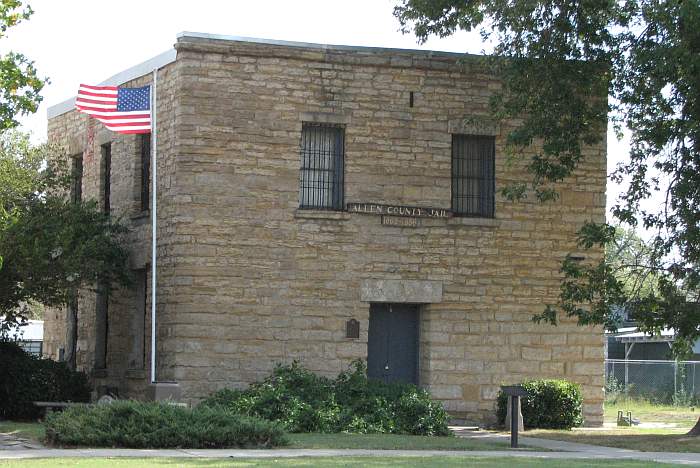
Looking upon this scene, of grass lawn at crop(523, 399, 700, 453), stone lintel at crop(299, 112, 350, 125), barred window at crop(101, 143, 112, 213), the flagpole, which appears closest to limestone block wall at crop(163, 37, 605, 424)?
stone lintel at crop(299, 112, 350, 125)

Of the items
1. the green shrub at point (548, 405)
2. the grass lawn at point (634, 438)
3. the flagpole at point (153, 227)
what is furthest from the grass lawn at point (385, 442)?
the flagpole at point (153, 227)

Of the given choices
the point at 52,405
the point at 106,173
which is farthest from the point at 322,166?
A: the point at 52,405

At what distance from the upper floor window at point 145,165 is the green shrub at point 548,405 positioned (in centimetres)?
810

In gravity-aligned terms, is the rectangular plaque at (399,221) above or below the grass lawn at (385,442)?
above

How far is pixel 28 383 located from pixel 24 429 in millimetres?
2998

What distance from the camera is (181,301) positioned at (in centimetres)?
2252

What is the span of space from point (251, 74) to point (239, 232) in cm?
294

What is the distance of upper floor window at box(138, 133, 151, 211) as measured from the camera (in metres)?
25.2

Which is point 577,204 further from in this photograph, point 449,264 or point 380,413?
point 380,413

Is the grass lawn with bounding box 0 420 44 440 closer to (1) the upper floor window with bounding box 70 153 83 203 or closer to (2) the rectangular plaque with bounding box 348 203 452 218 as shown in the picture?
(2) the rectangular plaque with bounding box 348 203 452 218

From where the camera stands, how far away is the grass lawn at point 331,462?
1475 cm

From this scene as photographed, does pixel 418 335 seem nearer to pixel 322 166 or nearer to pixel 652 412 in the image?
pixel 322 166

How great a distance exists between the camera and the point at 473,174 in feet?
81.0

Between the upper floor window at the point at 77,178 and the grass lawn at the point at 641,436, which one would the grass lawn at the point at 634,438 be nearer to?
the grass lawn at the point at 641,436
